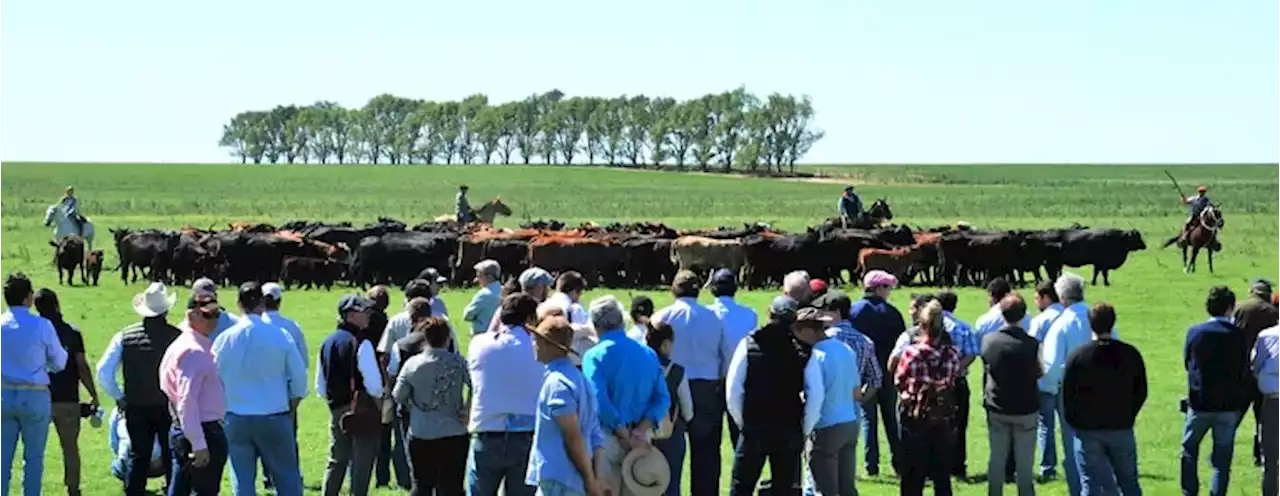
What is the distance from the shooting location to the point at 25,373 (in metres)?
10.7

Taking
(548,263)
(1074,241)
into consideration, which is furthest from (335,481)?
(1074,241)

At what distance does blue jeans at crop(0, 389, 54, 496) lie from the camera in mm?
10695

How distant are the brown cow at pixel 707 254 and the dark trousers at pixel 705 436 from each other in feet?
70.8

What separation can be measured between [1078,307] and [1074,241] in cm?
2304

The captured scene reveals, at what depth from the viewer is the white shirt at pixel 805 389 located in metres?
10.1

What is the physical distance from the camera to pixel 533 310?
925 centimetres

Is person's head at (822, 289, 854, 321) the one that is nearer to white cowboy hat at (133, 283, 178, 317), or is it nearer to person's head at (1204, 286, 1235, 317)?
person's head at (1204, 286, 1235, 317)

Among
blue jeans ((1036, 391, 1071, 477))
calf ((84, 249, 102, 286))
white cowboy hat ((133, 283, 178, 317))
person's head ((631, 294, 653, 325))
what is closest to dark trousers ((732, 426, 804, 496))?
person's head ((631, 294, 653, 325))

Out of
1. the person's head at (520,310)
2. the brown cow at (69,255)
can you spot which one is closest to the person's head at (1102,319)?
the person's head at (520,310)

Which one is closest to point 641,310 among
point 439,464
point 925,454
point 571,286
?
point 571,286

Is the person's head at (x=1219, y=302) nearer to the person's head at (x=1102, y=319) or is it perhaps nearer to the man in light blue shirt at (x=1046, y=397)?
the man in light blue shirt at (x=1046, y=397)

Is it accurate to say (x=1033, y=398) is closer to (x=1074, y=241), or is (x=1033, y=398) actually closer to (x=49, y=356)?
(x=49, y=356)

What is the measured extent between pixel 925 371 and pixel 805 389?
0.97m

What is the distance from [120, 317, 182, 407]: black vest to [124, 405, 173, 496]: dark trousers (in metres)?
0.10
